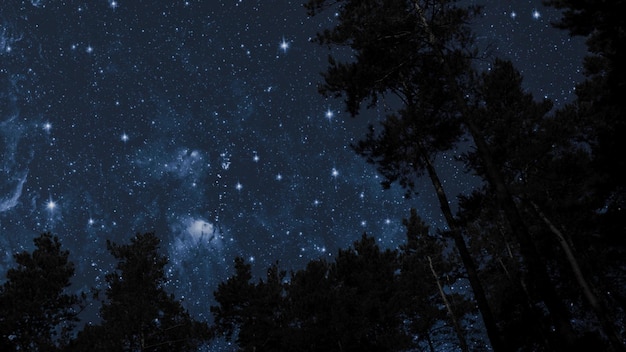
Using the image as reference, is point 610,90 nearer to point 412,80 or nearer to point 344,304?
point 412,80

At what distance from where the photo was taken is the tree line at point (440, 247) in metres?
11.3

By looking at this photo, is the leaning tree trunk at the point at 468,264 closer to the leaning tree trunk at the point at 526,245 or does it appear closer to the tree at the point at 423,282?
the leaning tree trunk at the point at 526,245

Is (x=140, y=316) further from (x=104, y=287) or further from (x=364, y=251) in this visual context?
(x=364, y=251)

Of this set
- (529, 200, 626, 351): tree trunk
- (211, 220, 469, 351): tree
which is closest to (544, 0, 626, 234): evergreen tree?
(529, 200, 626, 351): tree trunk

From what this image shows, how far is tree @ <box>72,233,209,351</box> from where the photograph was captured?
61.7 feet

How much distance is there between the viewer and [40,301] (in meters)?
19.9

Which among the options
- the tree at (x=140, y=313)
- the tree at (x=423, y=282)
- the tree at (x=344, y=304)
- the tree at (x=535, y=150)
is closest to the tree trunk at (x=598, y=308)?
the tree at (x=535, y=150)

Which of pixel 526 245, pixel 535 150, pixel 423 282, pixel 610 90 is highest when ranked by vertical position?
pixel 535 150

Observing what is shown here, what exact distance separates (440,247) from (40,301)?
2462cm

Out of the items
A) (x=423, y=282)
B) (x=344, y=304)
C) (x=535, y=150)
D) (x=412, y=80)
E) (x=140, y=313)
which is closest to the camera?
(x=412, y=80)

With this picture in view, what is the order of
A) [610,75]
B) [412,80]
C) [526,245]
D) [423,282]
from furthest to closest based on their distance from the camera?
1. [423,282]
2. [412,80]
3. [610,75]
4. [526,245]

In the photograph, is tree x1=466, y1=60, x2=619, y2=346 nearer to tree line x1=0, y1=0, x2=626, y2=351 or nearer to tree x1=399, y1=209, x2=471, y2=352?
tree line x1=0, y1=0, x2=626, y2=351

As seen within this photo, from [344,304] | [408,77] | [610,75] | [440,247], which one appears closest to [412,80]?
[408,77]

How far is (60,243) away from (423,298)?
2305 centimetres
